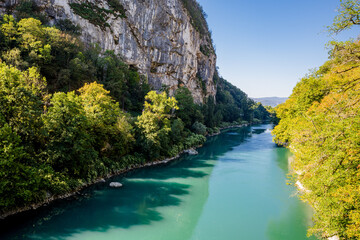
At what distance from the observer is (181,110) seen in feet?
124

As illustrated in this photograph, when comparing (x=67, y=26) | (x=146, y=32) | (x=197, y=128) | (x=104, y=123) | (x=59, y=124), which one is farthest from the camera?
→ (x=146, y=32)

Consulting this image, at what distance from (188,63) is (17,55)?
130 feet

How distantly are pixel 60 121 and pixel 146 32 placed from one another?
112 feet

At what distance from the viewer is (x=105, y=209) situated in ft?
43.5

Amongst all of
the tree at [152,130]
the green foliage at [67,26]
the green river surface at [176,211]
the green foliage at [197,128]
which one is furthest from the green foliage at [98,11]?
the green river surface at [176,211]

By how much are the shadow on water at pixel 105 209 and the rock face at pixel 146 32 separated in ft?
90.7

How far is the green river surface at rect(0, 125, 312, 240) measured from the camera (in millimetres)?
11062

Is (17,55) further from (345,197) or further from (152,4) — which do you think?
(152,4)

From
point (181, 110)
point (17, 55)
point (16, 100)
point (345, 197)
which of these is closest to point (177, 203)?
point (345, 197)

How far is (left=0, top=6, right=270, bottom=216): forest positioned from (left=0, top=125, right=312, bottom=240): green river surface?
1.63 meters

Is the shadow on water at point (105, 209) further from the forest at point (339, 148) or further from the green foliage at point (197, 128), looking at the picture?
the green foliage at point (197, 128)

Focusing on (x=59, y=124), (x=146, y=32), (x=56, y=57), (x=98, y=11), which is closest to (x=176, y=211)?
(x=59, y=124)

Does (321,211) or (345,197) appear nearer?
(345,197)

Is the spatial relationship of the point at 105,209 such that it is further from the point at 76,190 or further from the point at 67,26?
the point at 67,26
